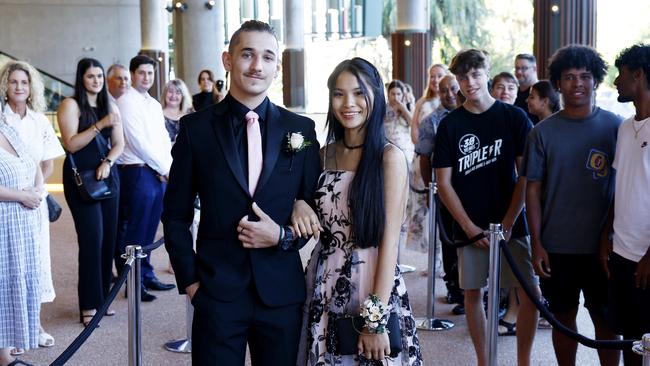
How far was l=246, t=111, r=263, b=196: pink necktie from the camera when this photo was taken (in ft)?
10.0

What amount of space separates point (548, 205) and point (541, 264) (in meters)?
0.29

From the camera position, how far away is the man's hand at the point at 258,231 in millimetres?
2982

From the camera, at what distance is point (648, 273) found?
365 centimetres

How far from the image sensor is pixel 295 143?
3068 millimetres

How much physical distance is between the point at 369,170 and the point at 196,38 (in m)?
18.7

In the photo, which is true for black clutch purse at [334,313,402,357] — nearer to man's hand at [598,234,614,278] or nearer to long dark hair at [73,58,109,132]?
man's hand at [598,234,614,278]

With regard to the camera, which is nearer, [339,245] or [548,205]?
[339,245]

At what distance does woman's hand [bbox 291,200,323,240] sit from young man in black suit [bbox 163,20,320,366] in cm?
3

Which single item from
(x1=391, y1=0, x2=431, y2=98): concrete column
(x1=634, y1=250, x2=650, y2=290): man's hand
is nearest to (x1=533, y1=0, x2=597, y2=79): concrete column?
(x1=634, y1=250, x2=650, y2=290): man's hand

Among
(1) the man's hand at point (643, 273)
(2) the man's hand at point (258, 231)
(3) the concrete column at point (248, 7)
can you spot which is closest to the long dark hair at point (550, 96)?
(1) the man's hand at point (643, 273)

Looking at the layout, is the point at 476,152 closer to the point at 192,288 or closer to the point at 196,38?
the point at 192,288

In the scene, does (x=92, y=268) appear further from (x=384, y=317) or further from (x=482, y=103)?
(x=384, y=317)

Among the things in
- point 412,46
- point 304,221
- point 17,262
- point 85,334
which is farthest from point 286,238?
point 412,46

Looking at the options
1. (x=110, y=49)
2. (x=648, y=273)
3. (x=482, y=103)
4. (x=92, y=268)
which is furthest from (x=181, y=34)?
(x=648, y=273)
